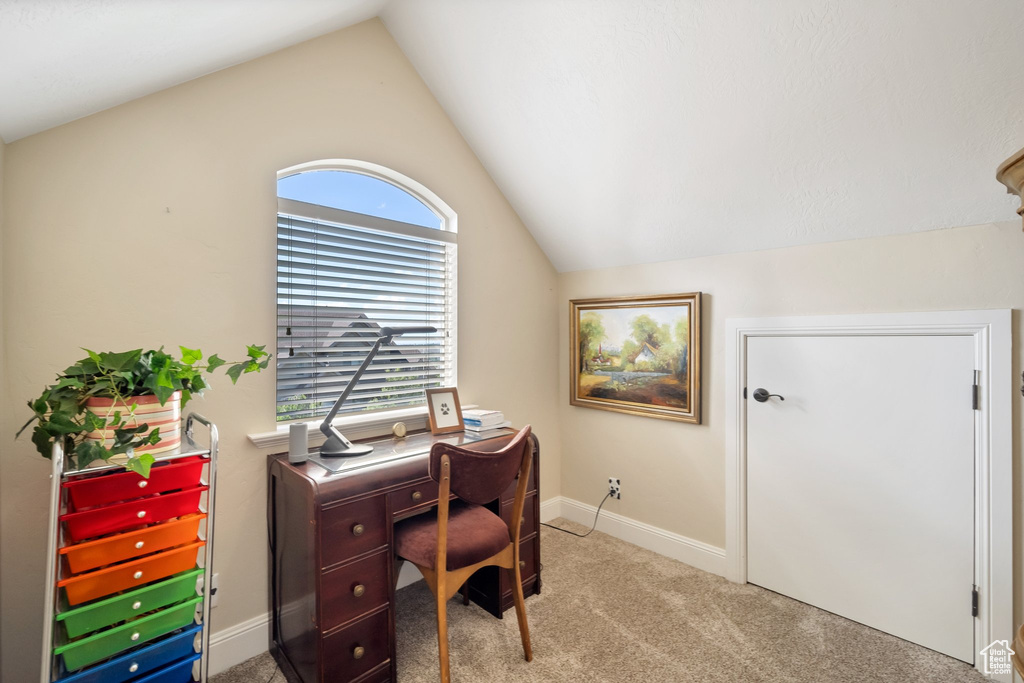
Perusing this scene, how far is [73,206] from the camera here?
4.95 ft

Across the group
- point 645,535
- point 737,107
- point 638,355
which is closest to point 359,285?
point 638,355

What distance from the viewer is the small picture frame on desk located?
2.36 meters

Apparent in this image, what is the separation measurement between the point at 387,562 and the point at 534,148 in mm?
2159

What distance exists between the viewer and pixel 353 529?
164cm

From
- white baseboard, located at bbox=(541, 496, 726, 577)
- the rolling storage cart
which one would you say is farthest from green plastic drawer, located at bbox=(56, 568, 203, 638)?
white baseboard, located at bbox=(541, 496, 726, 577)

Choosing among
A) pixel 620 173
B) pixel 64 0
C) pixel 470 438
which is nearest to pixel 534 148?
pixel 620 173

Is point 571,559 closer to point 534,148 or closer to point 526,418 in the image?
point 526,418

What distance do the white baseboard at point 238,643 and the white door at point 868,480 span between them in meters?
2.38

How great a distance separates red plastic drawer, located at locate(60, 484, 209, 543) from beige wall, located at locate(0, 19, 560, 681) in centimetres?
55

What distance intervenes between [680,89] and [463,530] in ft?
6.66

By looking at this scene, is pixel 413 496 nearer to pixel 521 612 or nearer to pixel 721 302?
pixel 521 612

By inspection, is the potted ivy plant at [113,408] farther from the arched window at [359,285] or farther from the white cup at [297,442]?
the arched window at [359,285]

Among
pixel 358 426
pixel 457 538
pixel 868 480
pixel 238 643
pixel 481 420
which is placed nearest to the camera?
pixel 457 538

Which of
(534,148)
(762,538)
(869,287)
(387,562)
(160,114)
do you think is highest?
(534,148)
